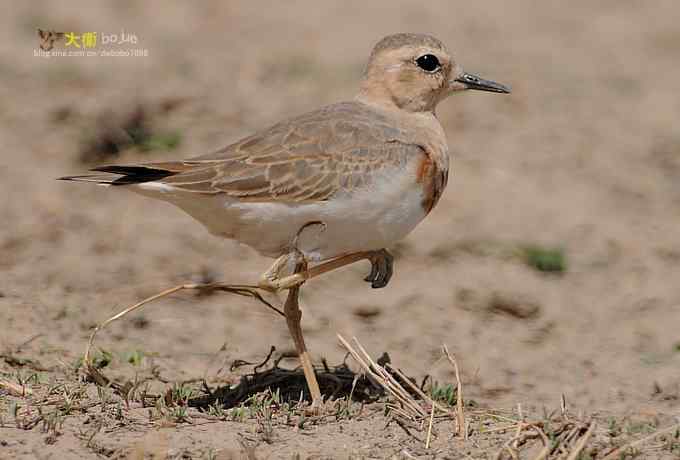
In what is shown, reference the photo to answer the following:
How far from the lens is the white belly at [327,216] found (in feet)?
15.8

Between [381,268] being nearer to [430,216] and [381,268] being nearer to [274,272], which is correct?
[274,272]

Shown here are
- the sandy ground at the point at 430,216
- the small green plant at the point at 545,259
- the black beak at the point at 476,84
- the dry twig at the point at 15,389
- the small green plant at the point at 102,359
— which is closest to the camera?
the dry twig at the point at 15,389

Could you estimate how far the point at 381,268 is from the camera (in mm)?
5312

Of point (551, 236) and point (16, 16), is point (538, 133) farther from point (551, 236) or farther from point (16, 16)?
point (16, 16)

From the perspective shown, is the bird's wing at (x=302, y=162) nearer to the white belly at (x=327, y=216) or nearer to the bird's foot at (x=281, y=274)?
the white belly at (x=327, y=216)

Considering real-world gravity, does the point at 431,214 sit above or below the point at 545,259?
above

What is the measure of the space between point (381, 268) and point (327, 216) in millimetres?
643

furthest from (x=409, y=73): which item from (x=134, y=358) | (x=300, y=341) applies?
(x=134, y=358)

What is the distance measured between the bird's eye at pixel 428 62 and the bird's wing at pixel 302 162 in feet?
1.83

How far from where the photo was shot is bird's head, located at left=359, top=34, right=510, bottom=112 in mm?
5672

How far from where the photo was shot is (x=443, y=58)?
5.70 meters

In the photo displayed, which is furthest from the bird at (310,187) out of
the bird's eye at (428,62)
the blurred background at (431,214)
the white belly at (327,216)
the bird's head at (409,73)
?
the blurred background at (431,214)

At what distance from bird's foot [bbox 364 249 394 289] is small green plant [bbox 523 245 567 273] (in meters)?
2.43

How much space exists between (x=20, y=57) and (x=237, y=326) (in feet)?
16.0
